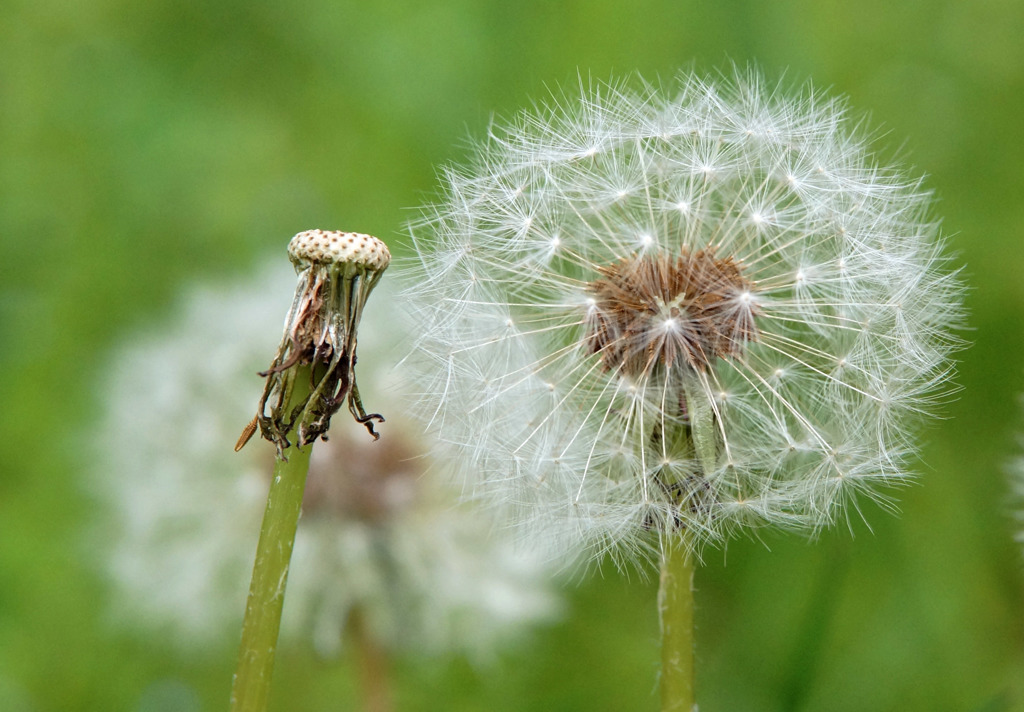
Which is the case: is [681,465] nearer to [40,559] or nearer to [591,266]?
[591,266]

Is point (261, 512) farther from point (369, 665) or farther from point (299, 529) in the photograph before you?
point (369, 665)

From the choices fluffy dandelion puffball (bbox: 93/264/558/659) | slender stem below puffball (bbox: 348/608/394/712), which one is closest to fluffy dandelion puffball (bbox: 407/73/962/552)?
fluffy dandelion puffball (bbox: 93/264/558/659)

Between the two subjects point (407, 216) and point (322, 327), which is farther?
point (407, 216)

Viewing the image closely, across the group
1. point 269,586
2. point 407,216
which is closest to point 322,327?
point 269,586

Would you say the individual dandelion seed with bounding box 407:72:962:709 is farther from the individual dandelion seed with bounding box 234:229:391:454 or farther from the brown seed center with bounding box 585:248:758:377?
the individual dandelion seed with bounding box 234:229:391:454

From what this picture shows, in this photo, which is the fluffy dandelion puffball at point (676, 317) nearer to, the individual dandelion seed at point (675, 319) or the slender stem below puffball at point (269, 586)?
the individual dandelion seed at point (675, 319)

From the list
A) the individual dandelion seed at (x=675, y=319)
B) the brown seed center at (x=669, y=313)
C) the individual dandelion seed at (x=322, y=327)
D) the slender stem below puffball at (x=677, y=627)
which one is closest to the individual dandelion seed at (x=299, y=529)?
the individual dandelion seed at (x=675, y=319)

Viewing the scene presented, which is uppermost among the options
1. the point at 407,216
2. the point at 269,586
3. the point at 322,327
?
the point at 407,216

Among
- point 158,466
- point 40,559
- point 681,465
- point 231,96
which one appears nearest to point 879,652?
point 681,465
